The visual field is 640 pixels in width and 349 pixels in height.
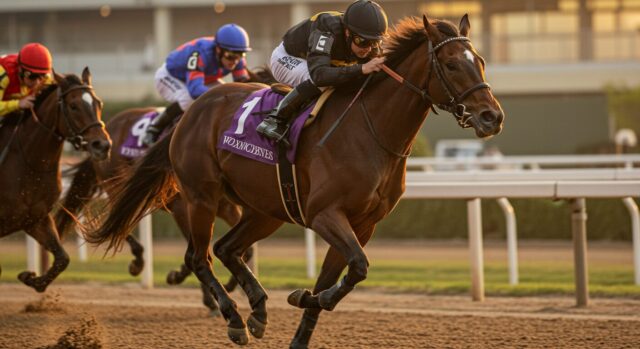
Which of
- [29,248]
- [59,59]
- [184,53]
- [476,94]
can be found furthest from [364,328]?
[59,59]

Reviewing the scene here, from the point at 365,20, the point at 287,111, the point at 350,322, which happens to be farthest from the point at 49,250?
the point at 365,20

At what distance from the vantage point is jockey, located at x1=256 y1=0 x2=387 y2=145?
5.16 m

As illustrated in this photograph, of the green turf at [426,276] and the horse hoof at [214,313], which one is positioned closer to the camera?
the horse hoof at [214,313]

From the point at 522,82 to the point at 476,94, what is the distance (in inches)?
855

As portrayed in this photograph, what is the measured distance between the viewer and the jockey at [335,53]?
16.9ft

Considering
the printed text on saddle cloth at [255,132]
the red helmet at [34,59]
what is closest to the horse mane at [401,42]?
the printed text on saddle cloth at [255,132]

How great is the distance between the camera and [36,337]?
6.12 metres

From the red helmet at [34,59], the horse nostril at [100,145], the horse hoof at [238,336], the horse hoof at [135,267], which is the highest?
the red helmet at [34,59]

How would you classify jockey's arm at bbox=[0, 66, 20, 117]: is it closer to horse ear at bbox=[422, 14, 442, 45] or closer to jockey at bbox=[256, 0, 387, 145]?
jockey at bbox=[256, 0, 387, 145]

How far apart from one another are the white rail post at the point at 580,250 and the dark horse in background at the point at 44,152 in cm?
320

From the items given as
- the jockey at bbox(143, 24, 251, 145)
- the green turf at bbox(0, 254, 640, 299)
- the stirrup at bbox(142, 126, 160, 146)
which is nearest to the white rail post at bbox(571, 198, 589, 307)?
the green turf at bbox(0, 254, 640, 299)

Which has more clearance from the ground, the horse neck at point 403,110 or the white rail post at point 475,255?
the horse neck at point 403,110

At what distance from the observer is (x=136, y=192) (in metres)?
6.50

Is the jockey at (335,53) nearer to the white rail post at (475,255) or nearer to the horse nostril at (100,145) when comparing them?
the horse nostril at (100,145)
